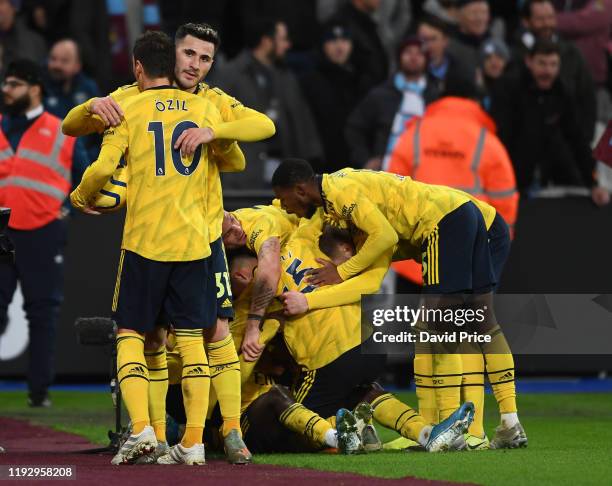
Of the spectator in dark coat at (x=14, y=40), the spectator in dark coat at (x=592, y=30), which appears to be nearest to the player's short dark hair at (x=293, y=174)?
the spectator in dark coat at (x=14, y=40)

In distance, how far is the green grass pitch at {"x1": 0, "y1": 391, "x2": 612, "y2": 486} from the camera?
711 centimetres

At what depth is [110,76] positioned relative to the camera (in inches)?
569

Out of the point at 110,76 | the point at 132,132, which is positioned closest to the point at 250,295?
the point at 132,132

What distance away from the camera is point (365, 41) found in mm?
15094

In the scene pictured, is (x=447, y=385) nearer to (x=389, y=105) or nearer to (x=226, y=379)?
(x=226, y=379)

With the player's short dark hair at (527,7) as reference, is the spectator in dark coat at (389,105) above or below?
below

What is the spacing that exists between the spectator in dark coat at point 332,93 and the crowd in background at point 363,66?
0.01m

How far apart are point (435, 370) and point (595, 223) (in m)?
4.87

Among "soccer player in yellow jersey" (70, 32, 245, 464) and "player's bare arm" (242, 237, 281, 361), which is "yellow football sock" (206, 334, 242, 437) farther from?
"player's bare arm" (242, 237, 281, 361)

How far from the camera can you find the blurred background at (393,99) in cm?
1290

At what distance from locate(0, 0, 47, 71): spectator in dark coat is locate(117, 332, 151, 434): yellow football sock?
280 inches

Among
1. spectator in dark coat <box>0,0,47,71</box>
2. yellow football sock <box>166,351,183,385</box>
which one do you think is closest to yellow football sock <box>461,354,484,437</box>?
yellow football sock <box>166,351,183,385</box>

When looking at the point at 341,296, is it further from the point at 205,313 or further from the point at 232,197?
the point at 232,197

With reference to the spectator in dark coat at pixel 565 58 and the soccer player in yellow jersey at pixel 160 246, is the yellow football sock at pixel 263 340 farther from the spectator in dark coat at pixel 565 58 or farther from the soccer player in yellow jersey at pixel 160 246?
the spectator in dark coat at pixel 565 58
